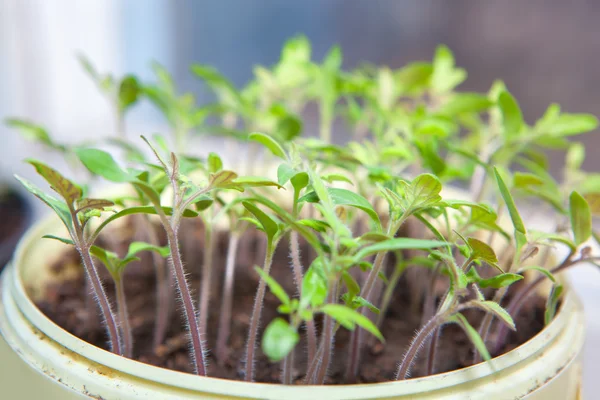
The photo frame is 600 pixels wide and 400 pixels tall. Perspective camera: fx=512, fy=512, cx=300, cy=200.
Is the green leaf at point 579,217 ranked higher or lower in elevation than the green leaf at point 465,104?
lower

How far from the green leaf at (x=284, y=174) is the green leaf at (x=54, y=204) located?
0.19 meters

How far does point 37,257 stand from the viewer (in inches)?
28.7

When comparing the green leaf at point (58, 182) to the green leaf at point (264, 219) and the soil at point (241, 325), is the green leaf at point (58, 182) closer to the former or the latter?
the green leaf at point (264, 219)

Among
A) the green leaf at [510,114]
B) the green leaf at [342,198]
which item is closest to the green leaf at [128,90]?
the green leaf at [342,198]

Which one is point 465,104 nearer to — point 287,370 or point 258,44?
point 287,370

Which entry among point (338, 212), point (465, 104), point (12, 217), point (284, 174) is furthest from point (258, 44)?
point (284, 174)

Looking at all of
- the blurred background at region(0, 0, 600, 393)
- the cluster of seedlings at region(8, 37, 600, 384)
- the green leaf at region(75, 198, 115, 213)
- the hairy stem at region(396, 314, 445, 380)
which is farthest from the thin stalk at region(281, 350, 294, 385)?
the blurred background at region(0, 0, 600, 393)

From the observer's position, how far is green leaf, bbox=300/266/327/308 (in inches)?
15.2

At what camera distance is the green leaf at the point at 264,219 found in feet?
1.45

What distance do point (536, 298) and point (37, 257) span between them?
0.72 metres

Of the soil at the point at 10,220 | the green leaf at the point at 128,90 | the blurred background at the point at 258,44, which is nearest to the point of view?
the green leaf at the point at 128,90

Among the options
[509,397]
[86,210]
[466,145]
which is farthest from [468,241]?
[466,145]

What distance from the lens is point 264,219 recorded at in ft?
1.47

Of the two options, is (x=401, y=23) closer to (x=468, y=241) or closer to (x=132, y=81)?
(x=132, y=81)
